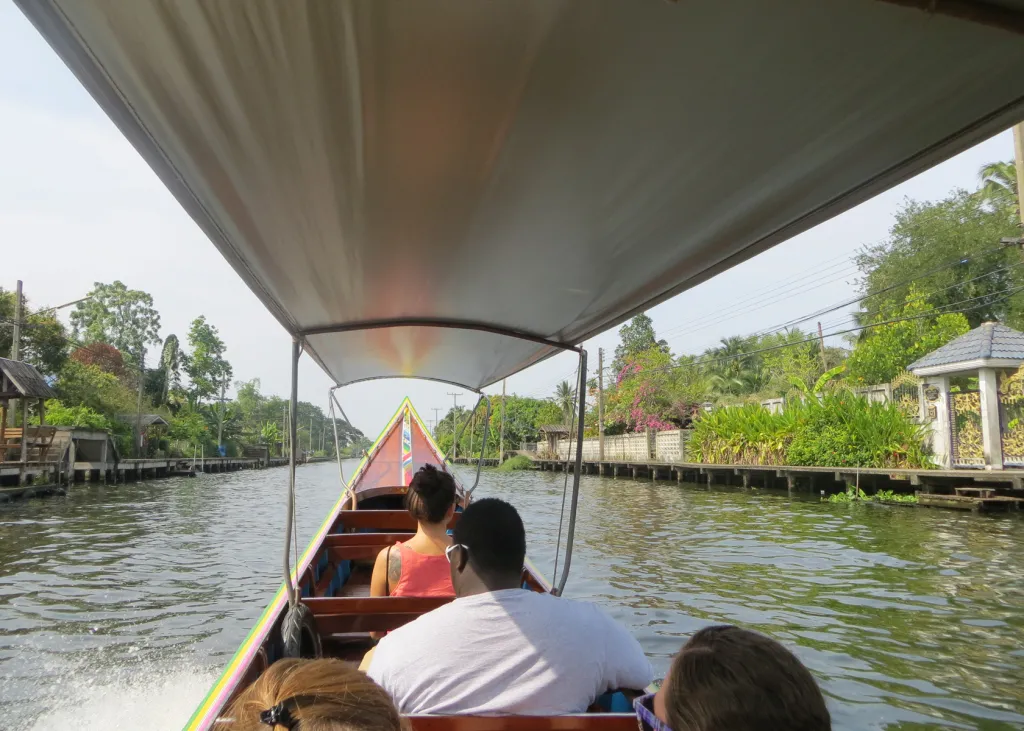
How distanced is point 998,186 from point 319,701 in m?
33.8

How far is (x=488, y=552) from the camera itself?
5.96ft

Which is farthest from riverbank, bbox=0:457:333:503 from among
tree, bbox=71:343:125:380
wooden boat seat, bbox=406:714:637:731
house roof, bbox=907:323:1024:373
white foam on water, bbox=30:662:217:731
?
house roof, bbox=907:323:1024:373

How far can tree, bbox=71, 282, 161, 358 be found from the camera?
49.3 metres

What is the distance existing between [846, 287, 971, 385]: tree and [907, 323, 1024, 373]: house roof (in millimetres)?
9694

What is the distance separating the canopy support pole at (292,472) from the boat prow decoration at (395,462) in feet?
7.09

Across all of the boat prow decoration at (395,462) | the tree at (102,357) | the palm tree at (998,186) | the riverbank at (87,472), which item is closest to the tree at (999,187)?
the palm tree at (998,186)

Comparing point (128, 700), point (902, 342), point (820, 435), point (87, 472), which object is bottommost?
point (128, 700)

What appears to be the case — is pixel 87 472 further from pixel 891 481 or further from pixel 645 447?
pixel 891 481

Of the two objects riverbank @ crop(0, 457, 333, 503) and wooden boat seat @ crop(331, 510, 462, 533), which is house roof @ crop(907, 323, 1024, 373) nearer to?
wooden boat seat @ crop(331, 510, 462, 533)

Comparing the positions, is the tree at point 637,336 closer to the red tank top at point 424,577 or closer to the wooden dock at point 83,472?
the wooden dock at point 83,472

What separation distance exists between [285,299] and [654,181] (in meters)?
1.79

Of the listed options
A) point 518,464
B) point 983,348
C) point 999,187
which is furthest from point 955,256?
point 518,464

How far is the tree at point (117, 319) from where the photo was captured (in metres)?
49.3

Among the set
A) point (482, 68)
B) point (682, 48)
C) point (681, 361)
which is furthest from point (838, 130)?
point (681, 361)
